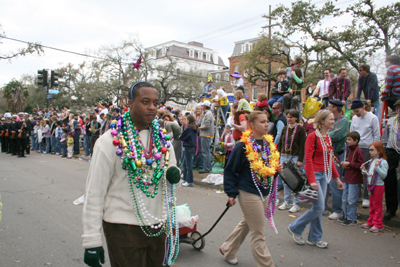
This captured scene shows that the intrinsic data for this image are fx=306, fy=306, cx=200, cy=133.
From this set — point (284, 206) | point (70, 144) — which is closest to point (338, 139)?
point (284, 206)

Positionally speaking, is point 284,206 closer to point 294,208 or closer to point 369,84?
point 294,208

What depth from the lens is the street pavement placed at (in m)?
4.26

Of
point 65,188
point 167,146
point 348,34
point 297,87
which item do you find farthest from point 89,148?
point 348,34

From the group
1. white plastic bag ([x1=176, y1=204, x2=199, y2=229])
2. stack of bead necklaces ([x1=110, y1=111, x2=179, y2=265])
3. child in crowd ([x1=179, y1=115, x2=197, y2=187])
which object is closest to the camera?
stack of bead necklaces ([x1=110, y1=111, x2=179, y2=265])

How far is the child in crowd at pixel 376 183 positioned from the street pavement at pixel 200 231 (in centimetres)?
21

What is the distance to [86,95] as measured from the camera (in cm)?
3719

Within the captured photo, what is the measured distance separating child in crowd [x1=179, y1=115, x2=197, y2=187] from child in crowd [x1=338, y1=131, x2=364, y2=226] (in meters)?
4.48

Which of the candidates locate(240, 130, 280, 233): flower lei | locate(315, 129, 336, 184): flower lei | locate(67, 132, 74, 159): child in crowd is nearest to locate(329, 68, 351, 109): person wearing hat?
locate(315, 129, 336, 184): flower lei

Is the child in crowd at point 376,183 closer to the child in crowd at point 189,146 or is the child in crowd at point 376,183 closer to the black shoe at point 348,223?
the black shoe at point 348,223

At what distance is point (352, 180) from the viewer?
227 inches

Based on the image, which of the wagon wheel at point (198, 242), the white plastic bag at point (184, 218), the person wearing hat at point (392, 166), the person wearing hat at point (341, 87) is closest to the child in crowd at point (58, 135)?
the person wearing hat at point (341, 87)

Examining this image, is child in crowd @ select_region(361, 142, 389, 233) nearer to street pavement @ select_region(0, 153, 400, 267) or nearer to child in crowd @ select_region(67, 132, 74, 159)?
street pavement @ select_region(0, 153, 400, 267)

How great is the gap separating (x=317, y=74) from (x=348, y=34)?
5.33m

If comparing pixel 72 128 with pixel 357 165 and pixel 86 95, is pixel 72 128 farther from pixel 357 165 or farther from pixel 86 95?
pixel 86 95
